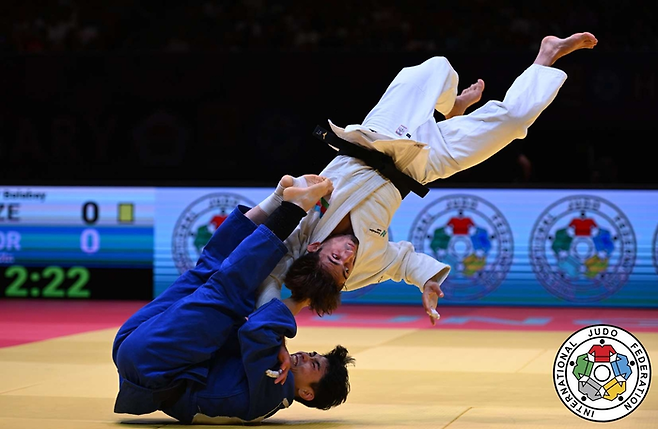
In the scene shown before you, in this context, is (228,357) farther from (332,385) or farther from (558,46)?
(558,46)

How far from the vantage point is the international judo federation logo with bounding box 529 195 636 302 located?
29.7 feet

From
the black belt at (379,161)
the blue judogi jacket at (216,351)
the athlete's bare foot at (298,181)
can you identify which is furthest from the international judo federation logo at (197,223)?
the blue judogi jacket at (216,351)

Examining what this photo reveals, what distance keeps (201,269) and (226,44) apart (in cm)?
790

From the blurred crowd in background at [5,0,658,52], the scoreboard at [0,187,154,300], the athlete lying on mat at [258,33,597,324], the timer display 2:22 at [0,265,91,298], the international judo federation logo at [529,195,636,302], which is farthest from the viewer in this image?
the blurred crowd in background at [5,0,658,52]

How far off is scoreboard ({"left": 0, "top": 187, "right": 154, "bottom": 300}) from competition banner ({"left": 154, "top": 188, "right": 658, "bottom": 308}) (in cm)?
85

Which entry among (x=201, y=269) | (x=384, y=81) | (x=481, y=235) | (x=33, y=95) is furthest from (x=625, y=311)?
(x=33, y=95)

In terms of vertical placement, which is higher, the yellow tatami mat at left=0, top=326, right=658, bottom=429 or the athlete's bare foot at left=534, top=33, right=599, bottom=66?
the athlete's bare foot at left=534, top=33, right=599, bottom=66

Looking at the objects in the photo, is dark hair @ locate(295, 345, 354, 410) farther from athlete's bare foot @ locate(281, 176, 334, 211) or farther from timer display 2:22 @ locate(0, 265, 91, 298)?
timer display 2:22 @ locate(0, 265, 91, 298)

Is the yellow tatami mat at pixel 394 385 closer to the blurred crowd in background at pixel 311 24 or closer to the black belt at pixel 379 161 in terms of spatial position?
the black belt at pixel 379 161

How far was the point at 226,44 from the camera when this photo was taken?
11.7 metres

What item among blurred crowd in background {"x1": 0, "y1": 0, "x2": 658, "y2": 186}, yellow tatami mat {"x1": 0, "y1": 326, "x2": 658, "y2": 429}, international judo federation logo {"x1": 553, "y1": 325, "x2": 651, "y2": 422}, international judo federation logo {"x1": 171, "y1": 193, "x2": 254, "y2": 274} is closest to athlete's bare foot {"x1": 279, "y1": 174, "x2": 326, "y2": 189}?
yellow tatami mat {"x1": 0, "y1": 326, "x2": 658, "y2": 429}

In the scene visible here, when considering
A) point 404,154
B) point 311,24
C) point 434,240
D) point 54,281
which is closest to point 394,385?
point 404,154

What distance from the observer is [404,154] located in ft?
15.2

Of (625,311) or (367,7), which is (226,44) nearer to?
(367,7)
